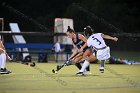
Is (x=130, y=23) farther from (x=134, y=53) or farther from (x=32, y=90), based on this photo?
(x=32, y=90)

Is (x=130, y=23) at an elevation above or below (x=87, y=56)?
above

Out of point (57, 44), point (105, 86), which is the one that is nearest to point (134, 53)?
point (57, 44)

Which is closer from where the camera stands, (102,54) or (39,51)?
(102,54)

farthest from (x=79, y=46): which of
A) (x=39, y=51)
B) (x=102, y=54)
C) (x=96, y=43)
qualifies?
(x=39, y=51)

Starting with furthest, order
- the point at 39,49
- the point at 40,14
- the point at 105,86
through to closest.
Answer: the point at 40,14
the point at 39,49
the point at 105,86

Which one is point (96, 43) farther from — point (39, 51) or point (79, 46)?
point (39, 51)

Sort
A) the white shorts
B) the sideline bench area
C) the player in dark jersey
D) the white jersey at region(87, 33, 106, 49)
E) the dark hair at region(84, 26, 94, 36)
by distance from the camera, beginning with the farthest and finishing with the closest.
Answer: the sideline bench area < the white shorts < the player in dark jersey < the white jersey at region(87, 33, 106, 49) < the dark hair at region(84, 26, 94, 36)

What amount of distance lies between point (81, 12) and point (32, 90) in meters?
28.6

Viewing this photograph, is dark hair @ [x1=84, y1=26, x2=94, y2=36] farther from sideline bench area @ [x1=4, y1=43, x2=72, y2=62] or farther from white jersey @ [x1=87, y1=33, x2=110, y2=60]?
sideline bench area @ [x1=4, y1=43, x2=72, y2=62]

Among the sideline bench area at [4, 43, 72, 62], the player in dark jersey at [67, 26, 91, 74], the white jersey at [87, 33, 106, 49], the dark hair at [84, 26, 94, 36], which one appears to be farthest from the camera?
the sideline bench area at [4, 43, 72, 62]

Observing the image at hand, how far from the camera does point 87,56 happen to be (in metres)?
15.0

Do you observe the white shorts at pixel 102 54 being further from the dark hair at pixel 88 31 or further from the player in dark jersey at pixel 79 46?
the dark hair at pixel 88 31

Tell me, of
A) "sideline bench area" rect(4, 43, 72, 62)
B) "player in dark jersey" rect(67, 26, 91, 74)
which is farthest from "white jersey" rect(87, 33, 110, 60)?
"sideline bench area" rect(4, 43, 72, 62)

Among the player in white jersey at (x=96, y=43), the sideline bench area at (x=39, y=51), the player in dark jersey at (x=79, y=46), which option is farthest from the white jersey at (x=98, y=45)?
the sideline bench area at (x=39, y=51)
